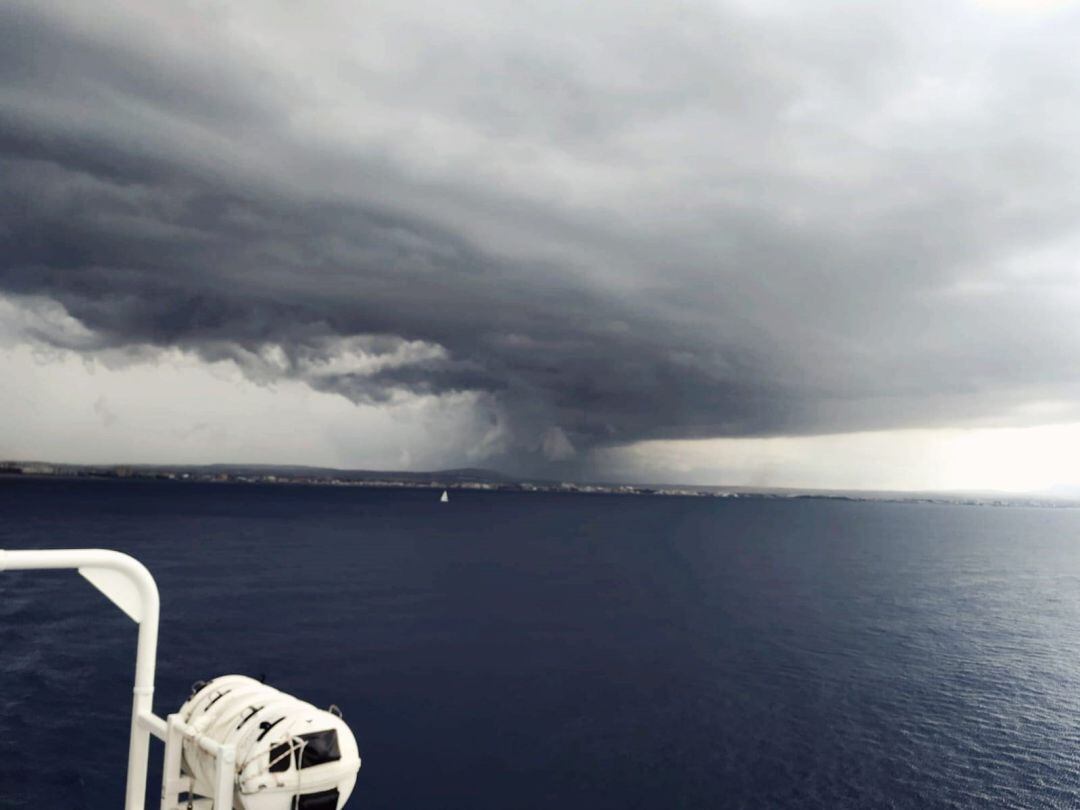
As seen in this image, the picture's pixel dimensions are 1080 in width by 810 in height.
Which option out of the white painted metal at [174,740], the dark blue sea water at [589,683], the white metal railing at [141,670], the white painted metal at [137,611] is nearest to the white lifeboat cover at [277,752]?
the white painted metal at [174,740]

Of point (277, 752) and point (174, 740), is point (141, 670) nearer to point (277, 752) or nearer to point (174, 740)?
point (174, 740)

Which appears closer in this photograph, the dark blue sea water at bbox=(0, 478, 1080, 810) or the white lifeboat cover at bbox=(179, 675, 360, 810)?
the white lifeboat cover at bbox=(179, 675, 360, 810)

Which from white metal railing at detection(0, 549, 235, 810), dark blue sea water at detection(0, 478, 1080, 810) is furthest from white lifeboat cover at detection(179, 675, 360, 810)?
dark blue sea water at detection(0, 478, 1080, 810)

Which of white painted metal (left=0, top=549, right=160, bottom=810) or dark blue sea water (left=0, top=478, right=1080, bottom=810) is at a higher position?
white painted metal (left=0, top=549, right=160, bottom=810)

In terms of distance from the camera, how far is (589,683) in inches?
2790

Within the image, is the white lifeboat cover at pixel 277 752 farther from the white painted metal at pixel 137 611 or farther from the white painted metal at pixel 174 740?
the white painted metal at pixel 137 611

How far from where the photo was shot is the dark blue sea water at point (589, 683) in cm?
4807

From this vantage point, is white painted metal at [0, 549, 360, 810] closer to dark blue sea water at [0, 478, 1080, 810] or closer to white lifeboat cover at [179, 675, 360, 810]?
white lifeboat cover at [179, 675, 360, 810]

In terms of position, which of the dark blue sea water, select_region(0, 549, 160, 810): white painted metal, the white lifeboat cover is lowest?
the dark blue sea water

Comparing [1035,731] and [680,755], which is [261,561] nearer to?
[680,755]

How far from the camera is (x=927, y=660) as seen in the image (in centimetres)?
8588

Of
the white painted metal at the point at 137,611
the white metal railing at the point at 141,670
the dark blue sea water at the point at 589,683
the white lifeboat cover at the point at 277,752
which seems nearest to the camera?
the white metal railing at the point at 141,670

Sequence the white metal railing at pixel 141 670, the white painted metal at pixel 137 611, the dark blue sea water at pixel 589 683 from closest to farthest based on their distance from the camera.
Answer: the white metal railing at pixel 141 670 < the white painted metal at pixel 137 611 < the dark blue sea water at pixel 589 683

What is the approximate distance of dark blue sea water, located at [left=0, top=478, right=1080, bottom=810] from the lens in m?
48.1
